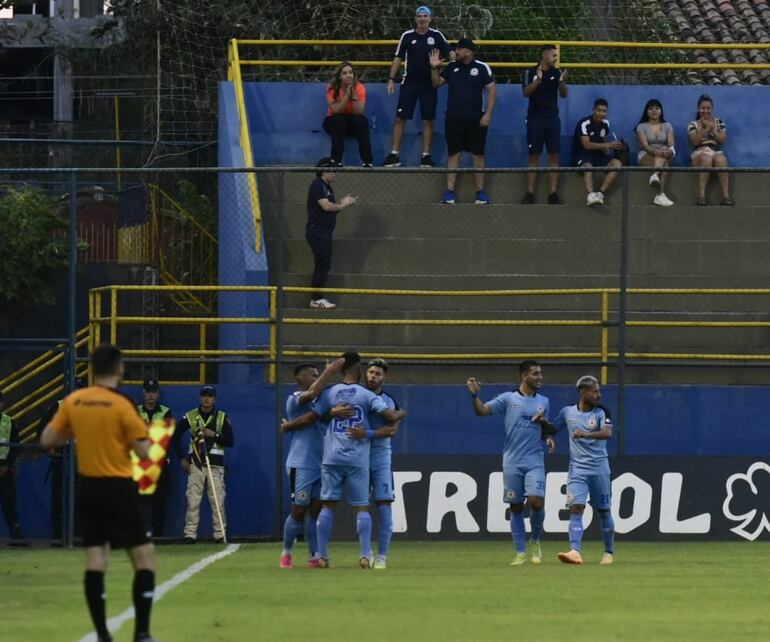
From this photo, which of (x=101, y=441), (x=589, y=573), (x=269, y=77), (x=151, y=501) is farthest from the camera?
(x=269, y=77)

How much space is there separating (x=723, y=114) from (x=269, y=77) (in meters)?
7.04

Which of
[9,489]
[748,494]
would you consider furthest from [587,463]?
[9,489]

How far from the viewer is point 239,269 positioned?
22.0 meters

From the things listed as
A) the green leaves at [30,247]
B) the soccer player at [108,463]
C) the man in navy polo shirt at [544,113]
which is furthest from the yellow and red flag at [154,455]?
the man in navy polo shirt at [544,113]

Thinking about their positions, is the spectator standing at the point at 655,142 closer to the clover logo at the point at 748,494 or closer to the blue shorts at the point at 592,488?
the clover logo at the point at 748,494

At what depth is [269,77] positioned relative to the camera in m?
28.2

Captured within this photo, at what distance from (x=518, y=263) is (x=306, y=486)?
7.79m

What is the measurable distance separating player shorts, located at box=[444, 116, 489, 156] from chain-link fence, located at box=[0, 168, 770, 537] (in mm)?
→ 705

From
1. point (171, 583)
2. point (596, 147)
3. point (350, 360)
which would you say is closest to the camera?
point (171, 583)

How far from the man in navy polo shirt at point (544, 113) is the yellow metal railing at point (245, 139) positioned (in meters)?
3.74

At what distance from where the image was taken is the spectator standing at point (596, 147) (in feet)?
78.9

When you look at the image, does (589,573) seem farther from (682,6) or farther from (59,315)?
(682,6)

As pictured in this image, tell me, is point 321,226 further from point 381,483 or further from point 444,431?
point 381,483

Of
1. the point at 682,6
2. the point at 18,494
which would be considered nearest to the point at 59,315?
the point at 18,494
